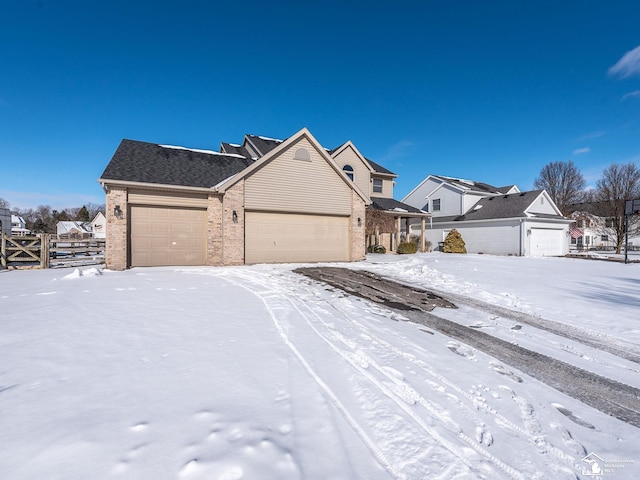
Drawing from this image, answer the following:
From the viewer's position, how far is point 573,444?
2.38m

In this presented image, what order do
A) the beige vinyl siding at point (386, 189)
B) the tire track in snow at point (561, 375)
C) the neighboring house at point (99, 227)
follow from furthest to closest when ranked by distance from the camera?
1. the neighboring house at point (99, 227)
2. the beige vinyl siding at point (386, 189)
3. the tire track in snow at point (561, 375)

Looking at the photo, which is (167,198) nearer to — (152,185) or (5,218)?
(152,185)

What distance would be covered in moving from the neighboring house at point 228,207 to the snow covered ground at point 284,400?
6855mm

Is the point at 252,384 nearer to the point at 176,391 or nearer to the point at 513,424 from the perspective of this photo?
the point at 176,391

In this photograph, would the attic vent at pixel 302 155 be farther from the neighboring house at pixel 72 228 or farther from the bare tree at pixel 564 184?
the neighboring house at pixel 72 228

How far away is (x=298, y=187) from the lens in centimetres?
1405

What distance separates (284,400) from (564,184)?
48029mm

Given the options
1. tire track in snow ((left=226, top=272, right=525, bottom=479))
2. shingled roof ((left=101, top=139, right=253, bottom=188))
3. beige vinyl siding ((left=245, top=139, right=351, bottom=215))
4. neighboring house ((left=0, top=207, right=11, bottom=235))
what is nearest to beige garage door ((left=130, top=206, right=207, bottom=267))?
shingled roof ((left=101, top=139, right=253, bottom=188))

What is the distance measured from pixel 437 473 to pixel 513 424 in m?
1.10

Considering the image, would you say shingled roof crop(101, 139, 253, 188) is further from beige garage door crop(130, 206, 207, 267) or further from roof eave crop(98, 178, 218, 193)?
beige garage door crop(130, 206, 207, 267)

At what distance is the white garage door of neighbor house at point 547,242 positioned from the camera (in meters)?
21.9

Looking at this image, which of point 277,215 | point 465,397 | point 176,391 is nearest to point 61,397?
point 176,391

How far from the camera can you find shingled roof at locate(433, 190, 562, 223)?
72.9 feet

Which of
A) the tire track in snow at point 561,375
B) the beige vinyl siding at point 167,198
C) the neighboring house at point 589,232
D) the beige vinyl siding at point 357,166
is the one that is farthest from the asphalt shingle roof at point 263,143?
the neighboring house at point 589,232
